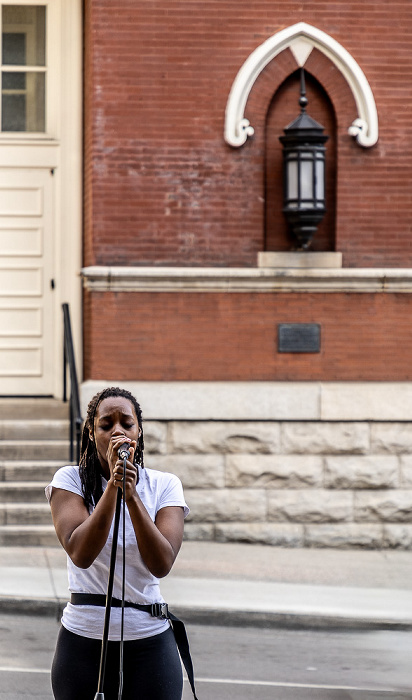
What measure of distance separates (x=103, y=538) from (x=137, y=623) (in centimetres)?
31

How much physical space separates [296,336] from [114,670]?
309 inches

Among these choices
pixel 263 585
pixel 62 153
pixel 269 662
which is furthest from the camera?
pixel 62 153

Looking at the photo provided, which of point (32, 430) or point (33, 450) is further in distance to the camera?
point (32, 430)

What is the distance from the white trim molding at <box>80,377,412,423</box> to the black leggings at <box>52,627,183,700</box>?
7.57 metres

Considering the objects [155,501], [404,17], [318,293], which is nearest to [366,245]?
[318,293]

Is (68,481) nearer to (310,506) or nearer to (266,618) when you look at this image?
(266,618)

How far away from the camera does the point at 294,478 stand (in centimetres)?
1096

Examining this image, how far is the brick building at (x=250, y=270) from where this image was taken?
35.9 ft

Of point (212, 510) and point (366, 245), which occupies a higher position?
point (366, 245)

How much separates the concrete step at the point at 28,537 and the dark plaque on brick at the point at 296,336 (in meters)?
2.80

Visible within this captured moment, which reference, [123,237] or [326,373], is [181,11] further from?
[326,373]

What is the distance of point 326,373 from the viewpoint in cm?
1110

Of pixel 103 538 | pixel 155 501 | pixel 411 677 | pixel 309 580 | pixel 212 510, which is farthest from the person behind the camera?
pixel 212 510

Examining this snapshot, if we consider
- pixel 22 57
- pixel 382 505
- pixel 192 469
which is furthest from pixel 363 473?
pixel 22 57
